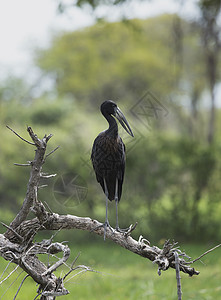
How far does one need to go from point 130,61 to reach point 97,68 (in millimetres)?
1908

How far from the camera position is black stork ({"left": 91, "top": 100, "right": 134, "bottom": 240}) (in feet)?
8.20

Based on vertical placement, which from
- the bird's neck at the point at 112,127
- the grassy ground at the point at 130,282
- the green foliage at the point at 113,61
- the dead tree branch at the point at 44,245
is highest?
the green foliage at the point at 113,61

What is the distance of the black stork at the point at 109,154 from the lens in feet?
8.20

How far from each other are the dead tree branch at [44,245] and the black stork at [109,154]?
207 mm

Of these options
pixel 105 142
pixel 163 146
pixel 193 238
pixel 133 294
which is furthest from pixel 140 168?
pixel 105 142

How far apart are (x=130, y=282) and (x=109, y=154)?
409 centimetres

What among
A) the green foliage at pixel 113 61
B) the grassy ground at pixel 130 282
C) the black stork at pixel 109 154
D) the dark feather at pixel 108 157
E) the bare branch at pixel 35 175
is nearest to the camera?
the bare branch at pixel 35 175

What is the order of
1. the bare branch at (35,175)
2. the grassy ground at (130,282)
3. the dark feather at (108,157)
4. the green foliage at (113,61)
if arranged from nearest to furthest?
the bare branch at (35,175)
the dark feather at (108,157)
the grassy ground at (130,282)
the green foliage at (113,61)

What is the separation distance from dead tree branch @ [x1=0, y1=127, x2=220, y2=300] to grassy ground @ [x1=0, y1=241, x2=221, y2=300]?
6.77ft

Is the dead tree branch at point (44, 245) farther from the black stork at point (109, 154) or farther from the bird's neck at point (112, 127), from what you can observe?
the bird's neck at point (112, 127)

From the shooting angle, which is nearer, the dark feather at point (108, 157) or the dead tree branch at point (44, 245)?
the dead tree branch at point (44, 245)

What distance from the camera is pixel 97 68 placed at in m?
25.2

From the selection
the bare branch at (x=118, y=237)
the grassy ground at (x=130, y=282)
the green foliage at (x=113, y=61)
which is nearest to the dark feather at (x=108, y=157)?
Answer: the bare branch at (x=118, y=237)

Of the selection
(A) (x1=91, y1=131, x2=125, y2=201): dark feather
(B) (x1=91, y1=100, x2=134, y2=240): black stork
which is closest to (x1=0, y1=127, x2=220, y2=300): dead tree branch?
(B) (x1=91, y1=100, x2=134, y2=240): black stork
